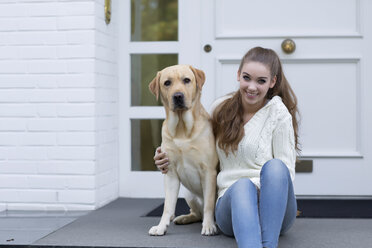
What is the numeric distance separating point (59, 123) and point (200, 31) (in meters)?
1.14

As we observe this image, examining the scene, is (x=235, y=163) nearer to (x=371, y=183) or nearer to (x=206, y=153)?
(x=206, y=153)

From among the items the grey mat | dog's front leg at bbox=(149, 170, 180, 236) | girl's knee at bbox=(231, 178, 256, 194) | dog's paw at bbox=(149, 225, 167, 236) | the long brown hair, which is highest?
the long brown hair

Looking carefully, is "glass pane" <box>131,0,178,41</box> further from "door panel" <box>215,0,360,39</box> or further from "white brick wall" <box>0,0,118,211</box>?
"white brick wall" <box>0,0,118,211</box>

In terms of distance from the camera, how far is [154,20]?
3613 millimetres

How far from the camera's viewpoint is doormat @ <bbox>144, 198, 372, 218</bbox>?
2.90 meters

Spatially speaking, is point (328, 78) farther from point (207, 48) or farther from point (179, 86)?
point (179, 86)

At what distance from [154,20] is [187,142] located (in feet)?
4.88

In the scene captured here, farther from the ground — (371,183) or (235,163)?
(235,163)

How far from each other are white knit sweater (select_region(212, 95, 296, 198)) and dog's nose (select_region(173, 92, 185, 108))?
30cm

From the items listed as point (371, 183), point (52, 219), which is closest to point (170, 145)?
point (52, 219)

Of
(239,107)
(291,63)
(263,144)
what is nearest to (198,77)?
(239,107)

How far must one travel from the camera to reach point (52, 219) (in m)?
2.92

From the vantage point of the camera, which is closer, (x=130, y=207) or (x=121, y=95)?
(x=130, y=207)

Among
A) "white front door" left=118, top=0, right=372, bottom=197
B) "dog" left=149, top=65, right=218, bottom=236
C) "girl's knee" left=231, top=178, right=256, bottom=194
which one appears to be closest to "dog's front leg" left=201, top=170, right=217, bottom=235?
"dog" left=149, top=65, right=218, bottom=236
